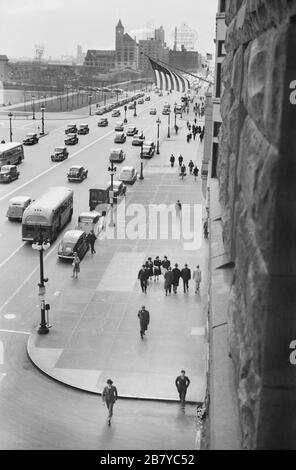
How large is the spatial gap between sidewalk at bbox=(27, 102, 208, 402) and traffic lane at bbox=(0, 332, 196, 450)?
1.79ft

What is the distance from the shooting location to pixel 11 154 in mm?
59469

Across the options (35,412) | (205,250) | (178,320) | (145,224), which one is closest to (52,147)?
(145,224)

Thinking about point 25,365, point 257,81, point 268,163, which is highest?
point 257,81

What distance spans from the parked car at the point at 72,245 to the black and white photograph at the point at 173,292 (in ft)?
0.23

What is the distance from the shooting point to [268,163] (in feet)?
19.5

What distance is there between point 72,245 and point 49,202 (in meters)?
5.61

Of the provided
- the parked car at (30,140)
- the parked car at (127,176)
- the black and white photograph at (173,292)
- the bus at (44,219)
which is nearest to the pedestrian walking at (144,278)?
the black and white photograph at (173,292)

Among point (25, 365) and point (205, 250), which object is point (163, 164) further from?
point (25, 365)

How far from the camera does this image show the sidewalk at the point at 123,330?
19625 mm

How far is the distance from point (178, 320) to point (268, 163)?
61.6 feet

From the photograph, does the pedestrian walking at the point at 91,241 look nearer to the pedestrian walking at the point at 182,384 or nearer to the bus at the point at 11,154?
the pedestrian walking at the point at 182,384

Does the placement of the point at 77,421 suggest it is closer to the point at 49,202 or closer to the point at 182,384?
the point at 182,384

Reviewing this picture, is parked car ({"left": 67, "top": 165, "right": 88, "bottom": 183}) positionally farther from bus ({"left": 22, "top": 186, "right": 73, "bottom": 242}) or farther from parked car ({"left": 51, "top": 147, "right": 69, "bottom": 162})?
bus ({"left": 22, "top": 186, "right": 73, "bottom": 242})

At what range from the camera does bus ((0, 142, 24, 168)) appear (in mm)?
57487
